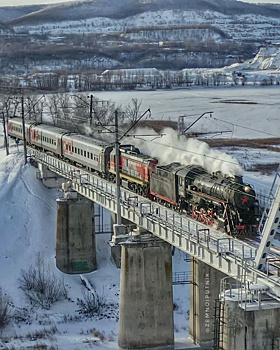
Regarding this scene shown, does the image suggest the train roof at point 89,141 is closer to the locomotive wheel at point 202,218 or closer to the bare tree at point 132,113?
the locomotive wheel at point 202,218

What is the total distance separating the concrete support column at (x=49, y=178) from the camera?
68.8 meters

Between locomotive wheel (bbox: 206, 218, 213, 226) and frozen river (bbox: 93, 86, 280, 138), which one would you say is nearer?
locomotive wheel (bbox: 206, 218, 213, 226)

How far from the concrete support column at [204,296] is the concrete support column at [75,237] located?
16.6 metres

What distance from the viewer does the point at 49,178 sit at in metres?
68.9

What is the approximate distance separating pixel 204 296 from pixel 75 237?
703 inches

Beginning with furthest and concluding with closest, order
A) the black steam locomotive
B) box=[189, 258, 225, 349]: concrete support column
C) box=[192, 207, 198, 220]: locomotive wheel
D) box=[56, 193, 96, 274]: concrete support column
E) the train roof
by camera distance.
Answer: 1. the train roof
2. box=[56, 193, 96, 274]: concrete support column
3. box=[189, 258, 225, 349]: concrete support column
4. box=[192, 207, 198, 220]: locomotive wheel
5. the black steam locomotive

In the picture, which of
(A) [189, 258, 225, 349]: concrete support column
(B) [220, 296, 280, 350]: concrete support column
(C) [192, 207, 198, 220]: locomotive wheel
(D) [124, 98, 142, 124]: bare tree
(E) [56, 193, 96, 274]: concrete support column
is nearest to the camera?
(B) [220, 296, 280, 350]: concrete support column

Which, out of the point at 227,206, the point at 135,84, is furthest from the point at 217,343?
the point at 135,84

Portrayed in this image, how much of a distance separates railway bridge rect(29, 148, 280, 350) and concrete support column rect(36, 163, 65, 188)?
12455 mm

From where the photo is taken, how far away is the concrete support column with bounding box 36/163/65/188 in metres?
68.8

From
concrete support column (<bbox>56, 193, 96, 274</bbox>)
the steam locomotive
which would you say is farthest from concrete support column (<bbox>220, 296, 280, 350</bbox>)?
concrete support column (<bbox>56, 193, 96, 274</bbox>)

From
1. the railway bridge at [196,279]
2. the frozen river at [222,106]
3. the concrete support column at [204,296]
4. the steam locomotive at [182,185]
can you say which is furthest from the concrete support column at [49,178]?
the frozen river at [222,106]

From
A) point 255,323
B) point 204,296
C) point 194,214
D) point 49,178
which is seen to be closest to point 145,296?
point 204,296

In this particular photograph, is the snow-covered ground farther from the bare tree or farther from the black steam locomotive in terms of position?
the bare tree
